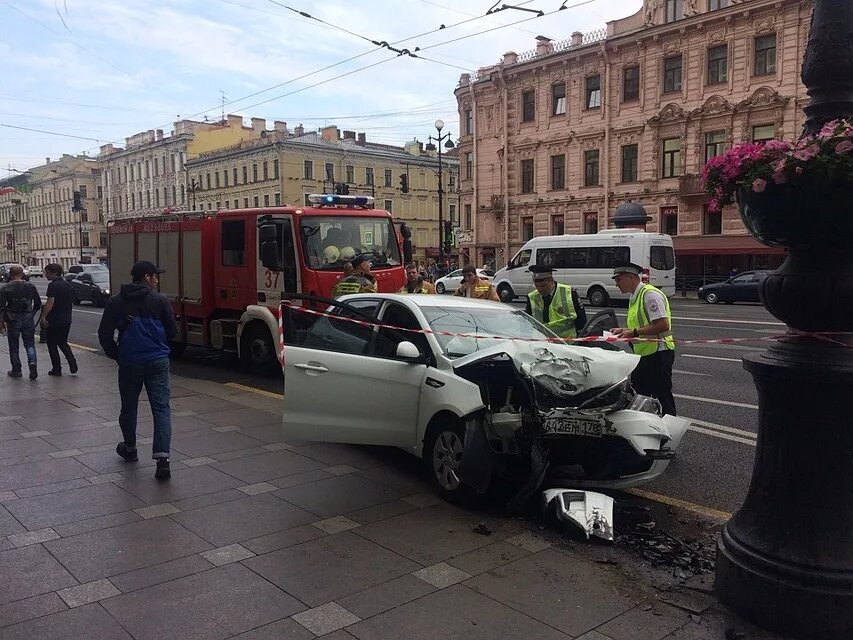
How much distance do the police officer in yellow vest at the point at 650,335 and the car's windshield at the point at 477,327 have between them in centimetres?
78

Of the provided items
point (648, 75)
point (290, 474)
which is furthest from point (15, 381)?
point (648, 75)

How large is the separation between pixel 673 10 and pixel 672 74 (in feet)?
10.0

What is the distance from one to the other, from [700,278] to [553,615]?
33.5m

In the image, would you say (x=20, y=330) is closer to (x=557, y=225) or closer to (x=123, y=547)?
(x=123, y=547)

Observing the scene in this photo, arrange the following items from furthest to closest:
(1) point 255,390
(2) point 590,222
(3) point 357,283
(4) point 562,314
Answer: (2) point 590,222, (1) point 255,390, (3) point 357,283, (4) point 562,314

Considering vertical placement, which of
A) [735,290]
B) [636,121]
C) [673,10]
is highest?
[673,10]

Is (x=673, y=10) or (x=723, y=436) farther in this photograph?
(x=673, y=10)

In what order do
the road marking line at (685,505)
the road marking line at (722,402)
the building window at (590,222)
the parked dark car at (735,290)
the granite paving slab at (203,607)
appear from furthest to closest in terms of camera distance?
the building window at (590,222) → the parked dark car at (735,290) → the road marking line at (722,402) → the road marking line at (685,505) → the granite paving slab at (203,607)

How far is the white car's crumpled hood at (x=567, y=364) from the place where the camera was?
4934mm

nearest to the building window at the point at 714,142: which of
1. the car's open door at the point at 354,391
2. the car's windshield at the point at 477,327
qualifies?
the car's windshield at the point at 477,327

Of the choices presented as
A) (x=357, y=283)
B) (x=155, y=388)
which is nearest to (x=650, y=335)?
(x=155, y=388)

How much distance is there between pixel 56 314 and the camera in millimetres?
10578

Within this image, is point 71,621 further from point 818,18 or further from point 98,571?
point 818,18

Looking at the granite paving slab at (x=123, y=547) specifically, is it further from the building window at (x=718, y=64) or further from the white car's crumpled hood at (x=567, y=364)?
the building window at (x=718, y=64)
